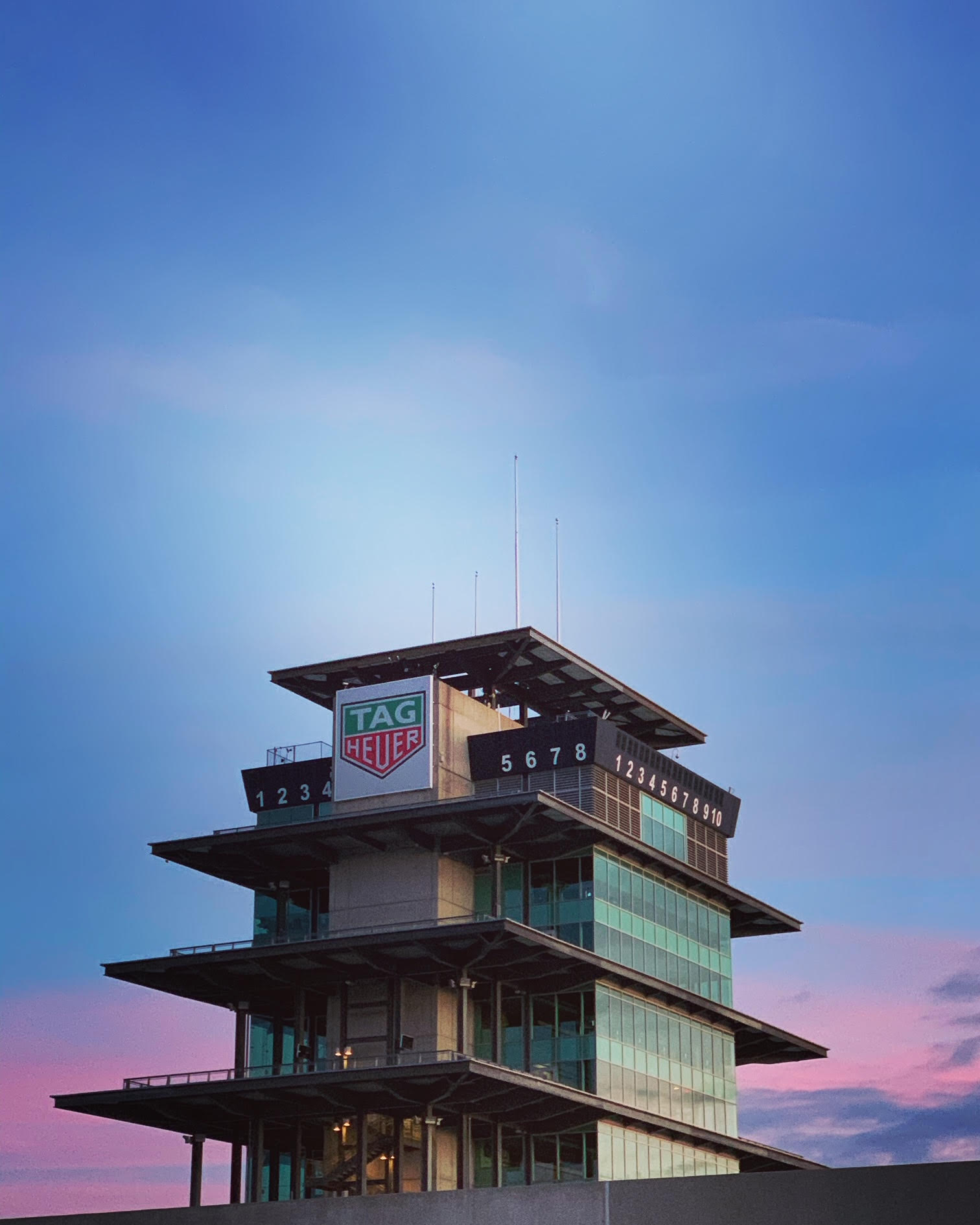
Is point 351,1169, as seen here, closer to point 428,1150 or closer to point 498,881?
point 428,1150

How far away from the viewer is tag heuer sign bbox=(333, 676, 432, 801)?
9538cm

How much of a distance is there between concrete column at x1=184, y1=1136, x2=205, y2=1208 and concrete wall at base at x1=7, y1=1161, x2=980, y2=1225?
2036 centimetres

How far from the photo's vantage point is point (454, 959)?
90.7 metres

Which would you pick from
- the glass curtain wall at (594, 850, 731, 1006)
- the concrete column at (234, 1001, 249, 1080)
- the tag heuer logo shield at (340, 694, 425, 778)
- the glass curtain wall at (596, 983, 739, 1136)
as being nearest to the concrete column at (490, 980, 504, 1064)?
the glass curtain wall at (596, 983, 739, 1136)

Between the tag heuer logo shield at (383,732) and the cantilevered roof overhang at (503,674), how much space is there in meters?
3.20

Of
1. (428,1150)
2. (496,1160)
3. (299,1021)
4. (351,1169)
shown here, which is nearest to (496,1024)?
(496,1160)

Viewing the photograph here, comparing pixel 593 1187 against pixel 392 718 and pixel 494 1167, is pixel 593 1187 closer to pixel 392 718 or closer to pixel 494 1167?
pixel 494 1167

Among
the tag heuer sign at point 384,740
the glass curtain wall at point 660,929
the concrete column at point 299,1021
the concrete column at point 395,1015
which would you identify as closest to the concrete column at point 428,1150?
the concrete column at point 395,1015

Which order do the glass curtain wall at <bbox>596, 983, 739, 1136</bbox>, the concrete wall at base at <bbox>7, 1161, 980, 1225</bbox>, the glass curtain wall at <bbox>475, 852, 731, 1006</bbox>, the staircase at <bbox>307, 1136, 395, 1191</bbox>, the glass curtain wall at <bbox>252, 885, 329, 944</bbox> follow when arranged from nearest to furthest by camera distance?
the concrete wall at base at <bbox>7, 1161, 980, 1225</bbox>
the staircase at <bbox>307, 1136, 395, 1191</bbox>
the glass curtain wall at <bbox>596, 983, 739, 1136</bbox>
the glass curtain wall at <bbox>475, 852, 731, 1006</bbox>
the glass curtain wall at <bbox>252, 885, 329, 944</bbox>

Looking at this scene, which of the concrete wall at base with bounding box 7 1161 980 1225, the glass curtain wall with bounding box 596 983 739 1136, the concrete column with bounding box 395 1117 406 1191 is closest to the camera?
the concrete wall at base with bounding box 7 1161 980 1225

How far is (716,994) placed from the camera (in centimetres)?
10519

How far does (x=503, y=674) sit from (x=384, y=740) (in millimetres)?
7523

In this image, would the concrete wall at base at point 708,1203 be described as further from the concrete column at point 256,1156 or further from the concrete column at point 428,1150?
the concrete column at point 256,1156

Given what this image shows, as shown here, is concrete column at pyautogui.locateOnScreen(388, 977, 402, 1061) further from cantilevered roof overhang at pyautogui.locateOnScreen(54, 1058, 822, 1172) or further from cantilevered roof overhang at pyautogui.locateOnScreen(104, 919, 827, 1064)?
cantilevered roof overhang at pyautogui.locateOnScreen(54, 1058, 822, 1172)
